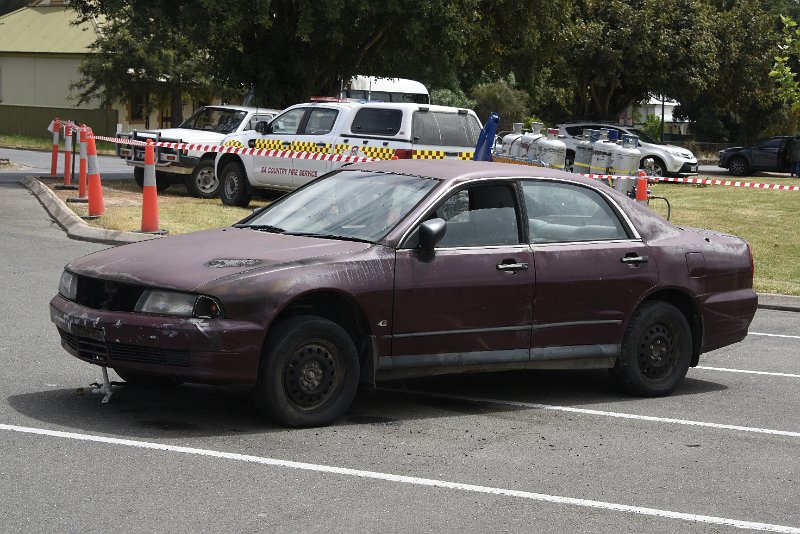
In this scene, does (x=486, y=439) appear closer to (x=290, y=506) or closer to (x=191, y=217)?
(x=290, y=506)

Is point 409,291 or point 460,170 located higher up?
point 460,170

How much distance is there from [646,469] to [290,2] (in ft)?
81.5

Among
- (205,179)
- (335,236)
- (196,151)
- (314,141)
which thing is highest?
(314,141)

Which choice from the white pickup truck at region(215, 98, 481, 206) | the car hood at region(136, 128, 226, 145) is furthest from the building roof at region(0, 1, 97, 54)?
the white pickup truck at region(215, 98, 481, 206)

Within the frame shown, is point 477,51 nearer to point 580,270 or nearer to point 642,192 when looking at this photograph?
point 642,192

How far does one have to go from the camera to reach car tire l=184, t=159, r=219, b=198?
22297 millimetres

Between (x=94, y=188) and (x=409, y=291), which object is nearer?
(x=409, y=291)

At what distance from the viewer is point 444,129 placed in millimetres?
20156

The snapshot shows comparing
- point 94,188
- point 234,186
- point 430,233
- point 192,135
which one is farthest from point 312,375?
point 192,135

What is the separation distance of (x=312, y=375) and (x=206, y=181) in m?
15.9

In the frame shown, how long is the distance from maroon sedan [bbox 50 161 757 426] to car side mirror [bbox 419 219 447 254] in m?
0.01

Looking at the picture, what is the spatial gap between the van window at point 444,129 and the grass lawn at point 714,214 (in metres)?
3.06

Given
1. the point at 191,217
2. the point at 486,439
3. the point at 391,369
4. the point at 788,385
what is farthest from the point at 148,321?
the point at 191,217

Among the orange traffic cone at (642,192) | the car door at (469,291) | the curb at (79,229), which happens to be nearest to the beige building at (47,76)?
the curb at (79,229)
